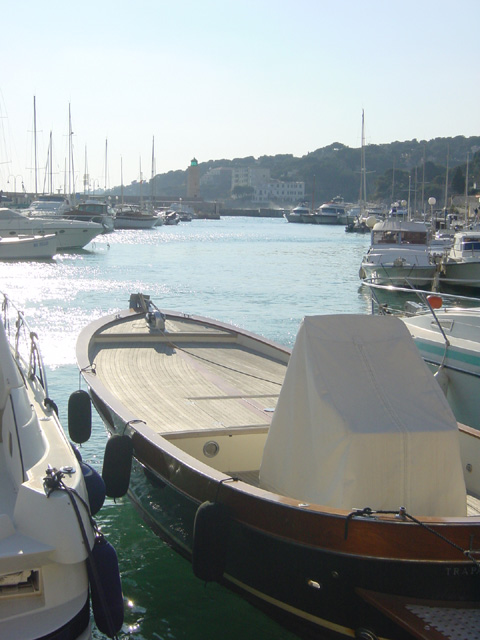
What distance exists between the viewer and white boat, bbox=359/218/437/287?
29.0 metres

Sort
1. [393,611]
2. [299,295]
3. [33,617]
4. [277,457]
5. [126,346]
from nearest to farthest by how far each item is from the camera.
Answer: [33,617] < [393,611] < [277,457] < [126,346] < [299,295]

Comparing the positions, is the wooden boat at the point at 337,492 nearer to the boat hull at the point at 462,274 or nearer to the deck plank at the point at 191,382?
the deck plank at the point at 191,382

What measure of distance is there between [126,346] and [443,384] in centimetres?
481

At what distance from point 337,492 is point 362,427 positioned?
524 millimetres

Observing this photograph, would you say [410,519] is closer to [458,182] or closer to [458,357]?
[458,357]

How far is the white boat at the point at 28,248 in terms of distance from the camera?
3850cm

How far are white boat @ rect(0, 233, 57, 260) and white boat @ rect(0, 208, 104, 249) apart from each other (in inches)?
97.5

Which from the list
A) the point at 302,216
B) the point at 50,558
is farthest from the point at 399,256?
the point at 302,216

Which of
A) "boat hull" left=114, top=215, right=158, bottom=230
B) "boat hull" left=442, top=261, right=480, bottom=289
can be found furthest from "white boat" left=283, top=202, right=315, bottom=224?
"boat hull" left=442, top=261, right=480, bottom=289

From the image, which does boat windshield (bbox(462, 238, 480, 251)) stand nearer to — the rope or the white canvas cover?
the white canvas cover

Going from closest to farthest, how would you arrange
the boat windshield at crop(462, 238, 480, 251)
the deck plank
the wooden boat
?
the wooden boat → the deck plank → the boat windshield at crop(462, 238, 480, 251)

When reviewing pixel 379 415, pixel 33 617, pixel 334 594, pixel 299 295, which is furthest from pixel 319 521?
pixel 299 295

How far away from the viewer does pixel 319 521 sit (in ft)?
17.8

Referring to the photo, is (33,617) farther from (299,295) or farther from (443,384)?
(299,295)
